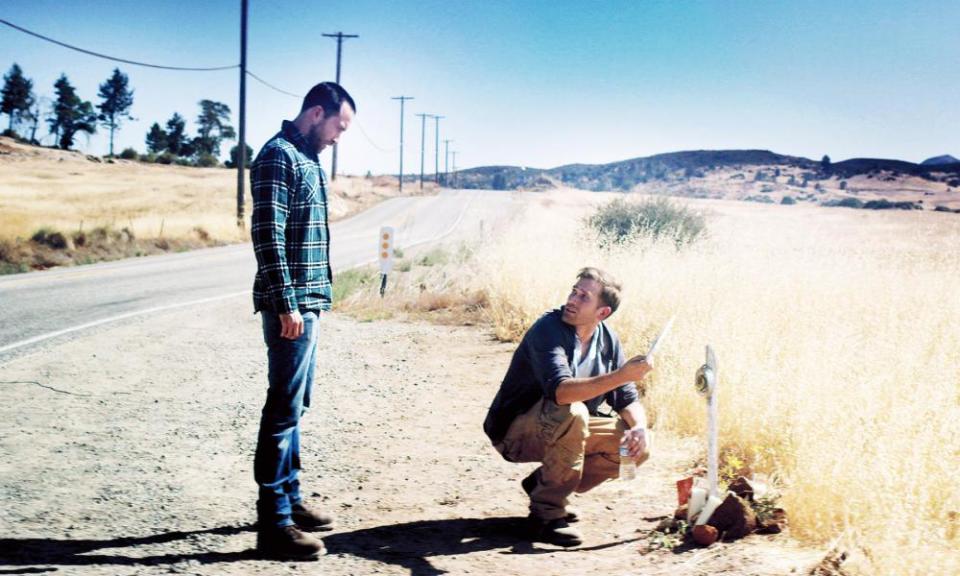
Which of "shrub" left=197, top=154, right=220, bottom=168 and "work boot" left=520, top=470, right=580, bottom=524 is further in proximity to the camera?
"shrub" left=197, top=154, right=220, bottom=168

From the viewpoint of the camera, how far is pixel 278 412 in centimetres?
346

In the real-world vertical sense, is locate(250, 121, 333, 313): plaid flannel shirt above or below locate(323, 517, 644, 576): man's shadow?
above

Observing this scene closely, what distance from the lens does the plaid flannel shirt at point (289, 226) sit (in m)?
3.32

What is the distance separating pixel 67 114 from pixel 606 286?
103 m

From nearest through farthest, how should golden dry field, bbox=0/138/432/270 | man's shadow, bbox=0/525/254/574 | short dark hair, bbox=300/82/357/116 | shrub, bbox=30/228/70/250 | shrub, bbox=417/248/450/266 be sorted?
man's shadow, bbox=0/525/254/574
short dark hair, bbox=300/82/357/116
shrub, bbox=417/248/450/266
shrub, bbox=30/228/70/250
golden dry field, bbox=0/138/432/270

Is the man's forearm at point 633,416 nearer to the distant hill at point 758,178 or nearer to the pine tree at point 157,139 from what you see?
the distant hill at point 758,178

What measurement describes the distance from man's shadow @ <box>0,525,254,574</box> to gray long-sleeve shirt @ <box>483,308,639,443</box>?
1396 mm

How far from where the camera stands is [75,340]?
27.4ft

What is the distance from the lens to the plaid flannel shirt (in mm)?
3322

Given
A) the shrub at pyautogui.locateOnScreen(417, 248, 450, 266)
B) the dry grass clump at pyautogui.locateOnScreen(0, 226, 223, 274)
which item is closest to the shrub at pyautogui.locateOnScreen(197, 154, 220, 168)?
the dry grass clump at pyautogui.locateOnScreen(0, 226, 223, 274)

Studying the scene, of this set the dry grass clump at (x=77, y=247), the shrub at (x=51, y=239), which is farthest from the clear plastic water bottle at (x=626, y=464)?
the shrub at (x=51, y=239)

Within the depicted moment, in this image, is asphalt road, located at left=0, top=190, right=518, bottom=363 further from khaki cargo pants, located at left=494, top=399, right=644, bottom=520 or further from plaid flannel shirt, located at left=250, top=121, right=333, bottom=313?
khaki cargo pants, located at left=494, top=399, right=644, bottom=520

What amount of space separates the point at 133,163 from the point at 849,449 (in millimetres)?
83397

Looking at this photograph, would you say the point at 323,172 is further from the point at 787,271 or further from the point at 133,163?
the point at 133,163
